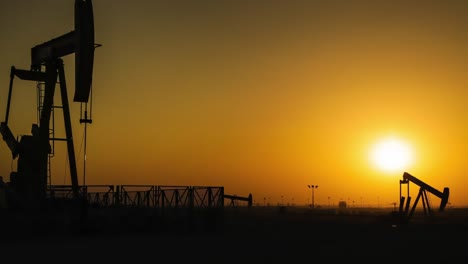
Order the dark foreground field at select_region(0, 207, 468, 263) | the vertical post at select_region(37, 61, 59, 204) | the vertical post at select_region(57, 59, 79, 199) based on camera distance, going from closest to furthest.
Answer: the dark foreground field at select_region(0, 207, 468, 263)
the vertical post at select_region(57, 59, 79, 199)
the vertical post at select_region(37, 61, 59, 204)

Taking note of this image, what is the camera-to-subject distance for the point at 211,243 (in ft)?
71.4

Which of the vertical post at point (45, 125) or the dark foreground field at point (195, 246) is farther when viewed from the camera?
the vertical post at point (45, 125)

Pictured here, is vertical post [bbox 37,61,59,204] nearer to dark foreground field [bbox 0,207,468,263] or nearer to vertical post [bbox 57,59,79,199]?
vertical post [bbox 57,59,79,199]

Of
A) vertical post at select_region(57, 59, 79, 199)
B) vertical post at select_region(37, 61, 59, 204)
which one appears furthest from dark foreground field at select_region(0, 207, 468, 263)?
vertical post at select_region(37, 61, 59, 204)

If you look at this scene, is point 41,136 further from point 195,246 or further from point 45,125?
point 195,246

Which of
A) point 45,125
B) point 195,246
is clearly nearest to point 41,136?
point 45,125

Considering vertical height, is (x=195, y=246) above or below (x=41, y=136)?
below

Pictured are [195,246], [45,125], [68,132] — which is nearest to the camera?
[195,246]

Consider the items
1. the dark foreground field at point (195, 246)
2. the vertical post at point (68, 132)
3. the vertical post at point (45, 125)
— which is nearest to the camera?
the dark foreground field at point (195, 246)

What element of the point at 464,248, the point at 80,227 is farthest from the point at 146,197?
the point at 464,248

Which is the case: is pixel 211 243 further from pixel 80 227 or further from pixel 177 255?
pixel 80 227

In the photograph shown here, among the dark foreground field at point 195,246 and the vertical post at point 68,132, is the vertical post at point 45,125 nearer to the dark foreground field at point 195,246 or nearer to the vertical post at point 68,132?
the vertical post at point 68,132

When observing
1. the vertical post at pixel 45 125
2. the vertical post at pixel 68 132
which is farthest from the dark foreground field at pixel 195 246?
the vertical post at pixel 45 125

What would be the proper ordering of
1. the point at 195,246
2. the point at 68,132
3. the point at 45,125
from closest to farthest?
the point at 195,246, the point at 68,132, the point at 45,125
